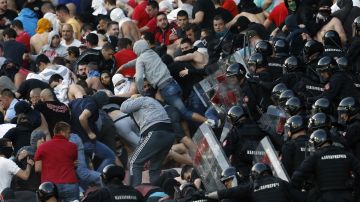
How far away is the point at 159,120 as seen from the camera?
85.4 feet

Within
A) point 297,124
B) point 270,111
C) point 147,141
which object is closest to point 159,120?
point 147,141

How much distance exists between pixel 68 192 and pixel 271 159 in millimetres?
3633

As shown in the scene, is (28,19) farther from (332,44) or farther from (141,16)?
(332,44)

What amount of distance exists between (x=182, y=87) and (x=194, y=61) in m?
0.66

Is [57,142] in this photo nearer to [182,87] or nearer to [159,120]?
[159,120]

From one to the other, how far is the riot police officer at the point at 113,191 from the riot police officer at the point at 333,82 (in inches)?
161

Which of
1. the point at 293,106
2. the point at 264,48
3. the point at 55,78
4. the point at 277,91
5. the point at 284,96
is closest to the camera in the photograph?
the point at 293,106

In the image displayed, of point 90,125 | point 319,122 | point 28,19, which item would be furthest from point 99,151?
point 28,19

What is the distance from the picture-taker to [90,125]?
2641 cm

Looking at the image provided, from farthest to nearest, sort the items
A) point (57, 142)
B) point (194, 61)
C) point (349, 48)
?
1. point (194, 61)
2. point (349, 48)
3. point (57, 142)

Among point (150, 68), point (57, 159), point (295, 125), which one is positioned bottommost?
point (57, 159)

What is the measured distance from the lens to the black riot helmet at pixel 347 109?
928 inches

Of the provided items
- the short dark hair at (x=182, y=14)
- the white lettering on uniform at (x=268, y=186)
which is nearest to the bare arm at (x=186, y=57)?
the short dark hair at (x=182, y=14)

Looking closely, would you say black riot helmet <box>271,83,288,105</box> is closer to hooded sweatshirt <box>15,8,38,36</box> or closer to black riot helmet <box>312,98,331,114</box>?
black riot helmet <box>312,98,331,114</box>
